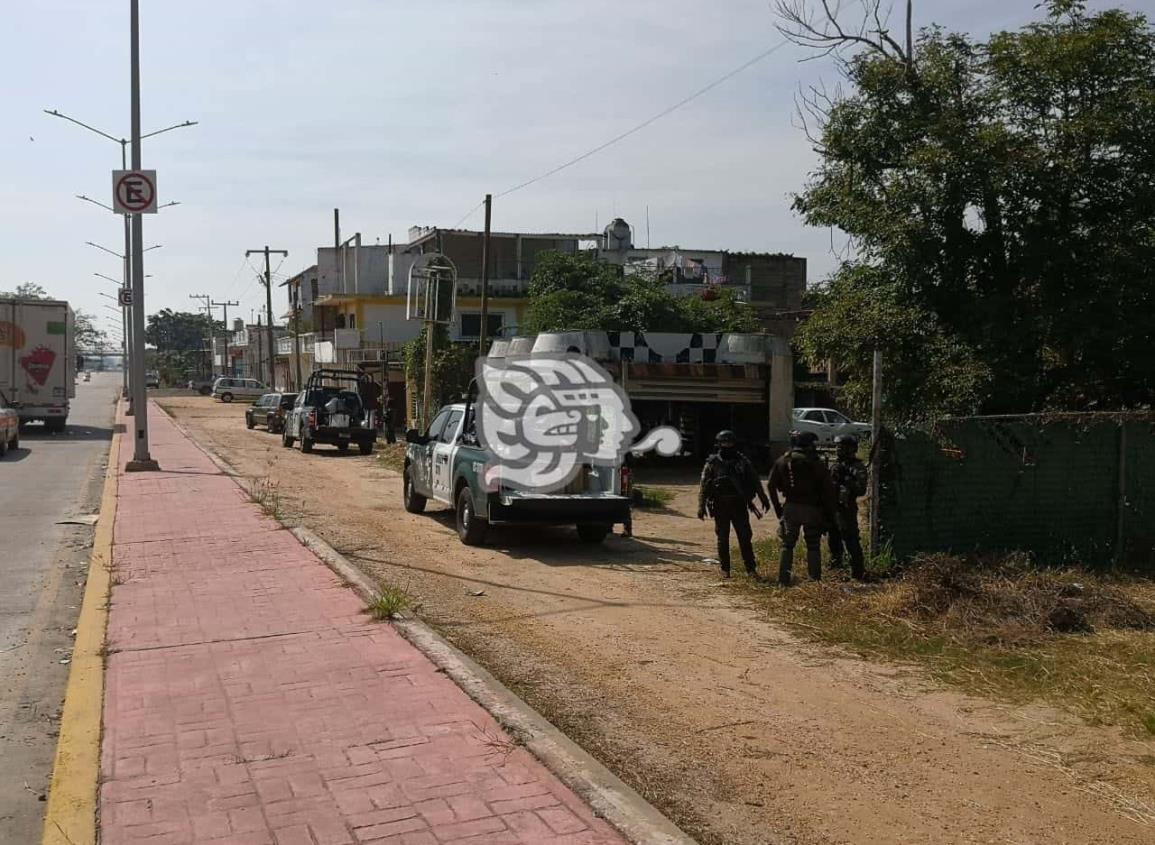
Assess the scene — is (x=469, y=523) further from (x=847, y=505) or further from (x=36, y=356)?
(x=36, y=356)

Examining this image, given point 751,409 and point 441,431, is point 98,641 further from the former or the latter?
point 751,409

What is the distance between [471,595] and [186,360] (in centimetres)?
12664

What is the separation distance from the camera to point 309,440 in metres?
28.1

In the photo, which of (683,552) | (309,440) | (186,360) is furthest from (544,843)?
(186,360)

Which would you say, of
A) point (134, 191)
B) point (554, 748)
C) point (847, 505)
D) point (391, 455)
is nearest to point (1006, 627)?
point (847, 505)

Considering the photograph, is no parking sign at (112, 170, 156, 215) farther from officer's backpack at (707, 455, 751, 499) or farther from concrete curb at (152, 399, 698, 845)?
concrete curb at (152, 399, 698, 845)

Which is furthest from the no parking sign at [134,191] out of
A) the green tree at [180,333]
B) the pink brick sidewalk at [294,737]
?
the green tree at [180,333]

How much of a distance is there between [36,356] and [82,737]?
96.0 feet

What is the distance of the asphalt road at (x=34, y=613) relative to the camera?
16.9ft

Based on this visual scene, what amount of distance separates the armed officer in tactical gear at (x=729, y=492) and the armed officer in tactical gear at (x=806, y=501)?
48cm

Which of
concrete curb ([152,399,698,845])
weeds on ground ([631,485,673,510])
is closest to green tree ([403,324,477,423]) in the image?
weeds on ground ([631,485,673,510])

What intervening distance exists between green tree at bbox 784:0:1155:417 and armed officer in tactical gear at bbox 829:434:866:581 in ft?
12.9

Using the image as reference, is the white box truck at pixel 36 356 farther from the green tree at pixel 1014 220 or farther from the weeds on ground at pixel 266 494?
the green tree at pixel 1014 220

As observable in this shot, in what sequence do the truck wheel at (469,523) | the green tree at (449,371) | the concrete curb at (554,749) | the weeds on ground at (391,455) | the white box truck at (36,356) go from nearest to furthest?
1. the concrete curb at (554,749)
2. the truck wheel at (469,523)
3. the weeds on ground at (391,455)
4. the white box truck at (36,356)
5. the green tree at (449,371)
